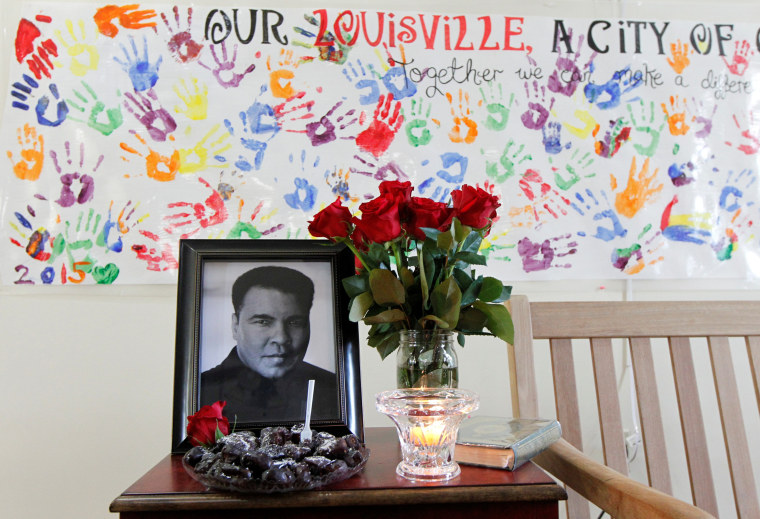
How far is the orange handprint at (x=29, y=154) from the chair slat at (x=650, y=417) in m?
1.26

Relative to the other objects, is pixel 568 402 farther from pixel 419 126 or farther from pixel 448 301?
pixel 419 126

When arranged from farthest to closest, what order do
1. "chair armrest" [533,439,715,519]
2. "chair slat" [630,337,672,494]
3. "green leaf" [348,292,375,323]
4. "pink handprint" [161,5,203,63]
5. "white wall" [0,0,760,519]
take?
Answer: "pink handprint" [161,5,203,63]
"white wall" [0,0,760,519]
"chair slat" [630,337,672,494]
"green leaf" [348,292,375,323]
"chair armrest" [533,439,715,519]

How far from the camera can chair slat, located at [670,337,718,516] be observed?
90cm

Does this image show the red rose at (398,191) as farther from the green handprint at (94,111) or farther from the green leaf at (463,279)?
the green handprint at (94,111)

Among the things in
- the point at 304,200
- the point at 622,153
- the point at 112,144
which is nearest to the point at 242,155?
the point at 304,200

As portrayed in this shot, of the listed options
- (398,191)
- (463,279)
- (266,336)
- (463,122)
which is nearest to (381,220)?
(398,191)

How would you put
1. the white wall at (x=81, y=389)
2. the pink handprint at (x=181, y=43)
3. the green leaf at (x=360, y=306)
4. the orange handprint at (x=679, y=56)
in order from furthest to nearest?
the orange handprint at (x=679, y=56) → the pink handprint at (x=181, y=43) → the white wall at (x=81, y=389) → the green leaf at (x=360, y=306)

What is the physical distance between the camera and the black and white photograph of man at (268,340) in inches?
32.8

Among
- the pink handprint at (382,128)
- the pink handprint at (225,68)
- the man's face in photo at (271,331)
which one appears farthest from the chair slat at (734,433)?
the pink handprint at (225,68)

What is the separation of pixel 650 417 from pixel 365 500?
20.6 inches

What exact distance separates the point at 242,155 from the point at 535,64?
0.73 m

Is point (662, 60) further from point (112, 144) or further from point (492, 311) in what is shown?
point (112, 144)

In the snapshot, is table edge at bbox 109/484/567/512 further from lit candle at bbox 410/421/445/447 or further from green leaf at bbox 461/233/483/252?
green leaf at bbox 461/233/483/252

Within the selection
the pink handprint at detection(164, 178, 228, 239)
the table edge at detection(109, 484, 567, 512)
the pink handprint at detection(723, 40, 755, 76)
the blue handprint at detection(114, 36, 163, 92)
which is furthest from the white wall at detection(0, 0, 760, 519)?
the pink handprint at detection(723, 40, 755, 76)
